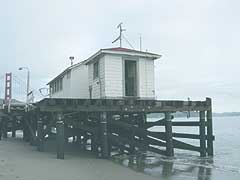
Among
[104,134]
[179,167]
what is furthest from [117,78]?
[179,167]

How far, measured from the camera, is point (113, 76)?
1733 centimetres

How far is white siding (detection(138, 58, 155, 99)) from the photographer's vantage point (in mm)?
17922

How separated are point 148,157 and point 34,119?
8235mm

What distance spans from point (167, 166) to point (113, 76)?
516cm

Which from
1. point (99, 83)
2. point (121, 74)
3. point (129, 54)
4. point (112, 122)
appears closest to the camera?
point (112, 122)

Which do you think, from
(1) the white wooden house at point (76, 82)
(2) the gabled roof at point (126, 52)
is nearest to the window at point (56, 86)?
(1) the white wooden house at point (76, 82)

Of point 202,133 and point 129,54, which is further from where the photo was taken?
point 202,133

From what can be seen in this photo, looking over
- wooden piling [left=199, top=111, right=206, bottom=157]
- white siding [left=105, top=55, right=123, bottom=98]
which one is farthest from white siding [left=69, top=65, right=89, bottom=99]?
wooden piling [left=199, top=111, right=206, bottom=157]

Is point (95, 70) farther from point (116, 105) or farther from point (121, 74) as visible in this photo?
point (116, 105)

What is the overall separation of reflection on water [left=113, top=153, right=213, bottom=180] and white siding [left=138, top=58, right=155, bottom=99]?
328 centimetres

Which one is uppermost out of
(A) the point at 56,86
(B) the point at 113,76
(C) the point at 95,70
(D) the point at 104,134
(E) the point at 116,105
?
(C) the point at 95,70

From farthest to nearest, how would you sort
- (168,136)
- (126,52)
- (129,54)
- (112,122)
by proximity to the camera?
1. (129,54)
2. (126,52)
3. (168,136)
4. (112,122)

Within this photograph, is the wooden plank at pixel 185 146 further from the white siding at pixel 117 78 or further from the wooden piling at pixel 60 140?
the wooden piling at pixel 60 140

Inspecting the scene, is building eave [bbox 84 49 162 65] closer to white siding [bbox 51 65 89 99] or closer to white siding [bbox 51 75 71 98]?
white siding [bbox 51 65 89 99]
